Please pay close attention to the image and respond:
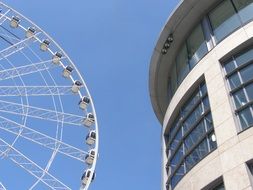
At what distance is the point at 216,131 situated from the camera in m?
16.4

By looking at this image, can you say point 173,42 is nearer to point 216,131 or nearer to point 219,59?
point 219,59

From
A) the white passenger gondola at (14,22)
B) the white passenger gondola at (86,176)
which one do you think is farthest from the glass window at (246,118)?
the white passenger gondola at (14,22)

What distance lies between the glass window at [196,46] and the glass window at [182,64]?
0.33 m

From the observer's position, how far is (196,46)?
21.6 meters

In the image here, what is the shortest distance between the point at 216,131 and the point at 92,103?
1539 cm

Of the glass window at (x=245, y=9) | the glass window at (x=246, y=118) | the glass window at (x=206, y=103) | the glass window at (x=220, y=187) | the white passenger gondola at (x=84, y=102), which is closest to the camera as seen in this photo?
the glass window at (x=220, y=187)

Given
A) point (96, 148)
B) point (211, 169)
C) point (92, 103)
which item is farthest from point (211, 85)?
point (92, 103)

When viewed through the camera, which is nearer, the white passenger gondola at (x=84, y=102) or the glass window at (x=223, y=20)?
the glass window at (x=223, y=20)

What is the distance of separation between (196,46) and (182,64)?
1.43 metres

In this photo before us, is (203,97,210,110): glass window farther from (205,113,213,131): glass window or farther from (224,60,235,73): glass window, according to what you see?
(224,60,235,73): glass window

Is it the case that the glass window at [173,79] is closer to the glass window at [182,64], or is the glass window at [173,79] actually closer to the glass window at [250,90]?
the glass window at [182,64]

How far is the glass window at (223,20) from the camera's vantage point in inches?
770

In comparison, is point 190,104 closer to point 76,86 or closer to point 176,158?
point 176,158

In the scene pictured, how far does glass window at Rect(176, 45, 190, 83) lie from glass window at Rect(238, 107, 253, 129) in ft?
18.6
